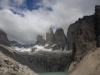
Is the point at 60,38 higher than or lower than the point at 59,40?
higher

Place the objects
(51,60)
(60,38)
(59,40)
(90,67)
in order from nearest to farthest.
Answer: (90,67)
(51,60)
(60,38)
(59,40)

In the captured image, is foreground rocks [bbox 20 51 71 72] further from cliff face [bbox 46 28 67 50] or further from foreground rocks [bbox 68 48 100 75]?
foreground rocks [bbox 68 48 100 75]

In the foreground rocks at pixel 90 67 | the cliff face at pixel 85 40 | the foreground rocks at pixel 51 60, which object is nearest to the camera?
the foreground rocks at pixel 90 67

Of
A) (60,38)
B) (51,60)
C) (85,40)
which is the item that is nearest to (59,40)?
(60,38)

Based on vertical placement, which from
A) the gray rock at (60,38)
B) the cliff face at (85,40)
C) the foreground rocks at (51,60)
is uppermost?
the gray rock at (60,38)

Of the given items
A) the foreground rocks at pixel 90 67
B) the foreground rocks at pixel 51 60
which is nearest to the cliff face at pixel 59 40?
the foreground rocks at pixel 51 60

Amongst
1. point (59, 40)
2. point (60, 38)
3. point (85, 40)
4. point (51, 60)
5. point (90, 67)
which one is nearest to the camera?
point (90, 67)

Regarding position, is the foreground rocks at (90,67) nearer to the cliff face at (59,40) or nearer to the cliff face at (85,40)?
the cliff face at (85,40)

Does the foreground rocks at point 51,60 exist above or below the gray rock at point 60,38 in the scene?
below

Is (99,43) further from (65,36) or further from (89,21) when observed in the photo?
(65,36)

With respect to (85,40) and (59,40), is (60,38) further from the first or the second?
(85,40)

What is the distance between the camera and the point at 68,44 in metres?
175

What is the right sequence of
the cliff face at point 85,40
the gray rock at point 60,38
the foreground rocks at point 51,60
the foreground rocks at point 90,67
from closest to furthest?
1. the foreground rocks at point 90,67
2. the cliff face at point 85,40
3. the foreground rocks at point 51,60
4. the gray rock at point 60,38

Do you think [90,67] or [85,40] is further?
[85,40]
